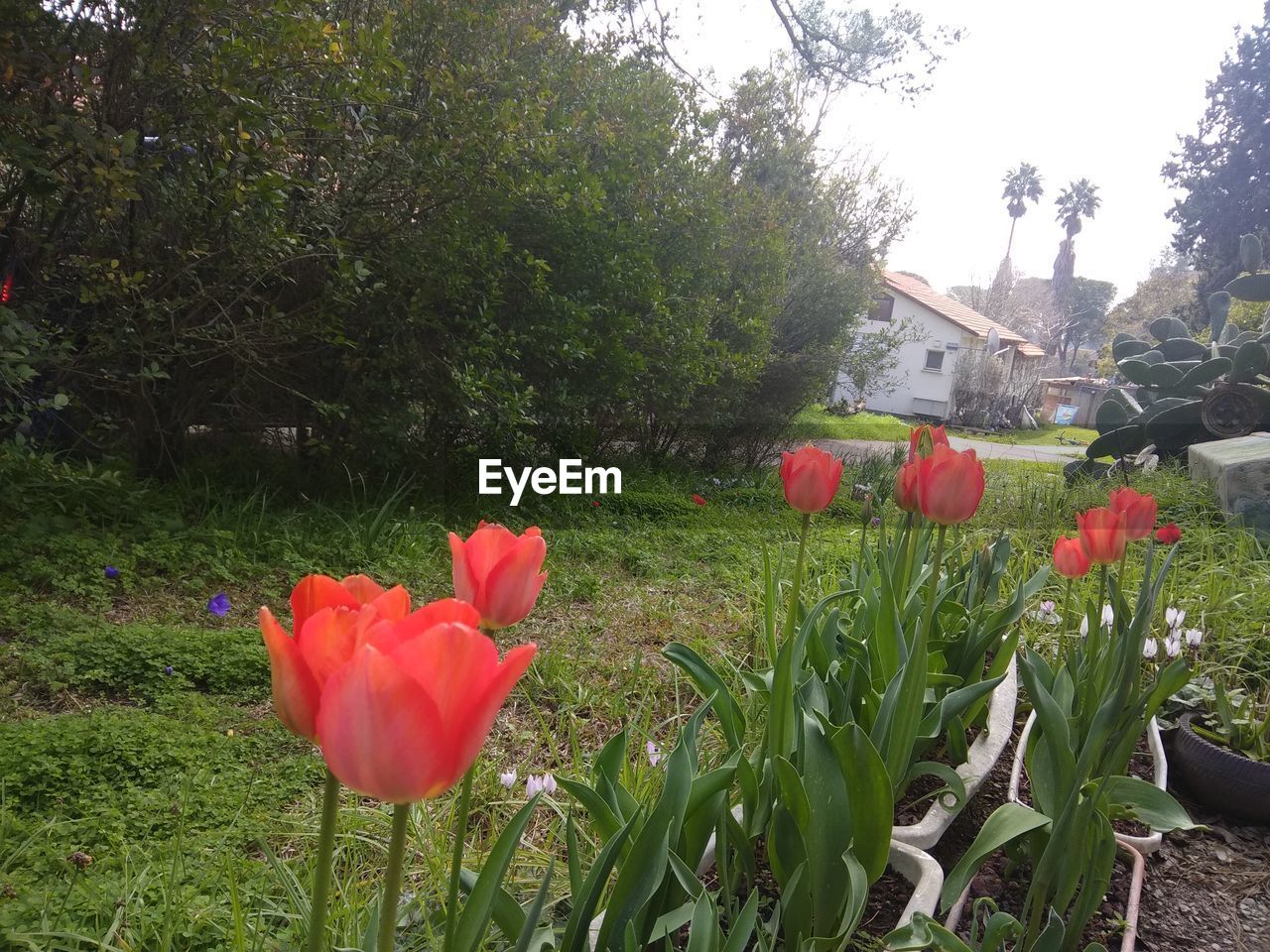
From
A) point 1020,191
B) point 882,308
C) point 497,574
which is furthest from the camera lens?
point 882,308

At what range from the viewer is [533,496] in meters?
3.56

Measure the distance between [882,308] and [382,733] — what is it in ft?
19.6

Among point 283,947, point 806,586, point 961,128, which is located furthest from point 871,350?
point 283,947

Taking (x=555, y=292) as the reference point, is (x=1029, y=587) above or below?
below

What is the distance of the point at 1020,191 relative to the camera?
335 centimetres

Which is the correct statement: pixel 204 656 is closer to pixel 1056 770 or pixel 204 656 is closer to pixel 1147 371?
pixel 1056 770

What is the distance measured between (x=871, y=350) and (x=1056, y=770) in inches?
190

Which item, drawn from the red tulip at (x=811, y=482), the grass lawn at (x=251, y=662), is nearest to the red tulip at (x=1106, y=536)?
the red tulip at (x=811, y=482)

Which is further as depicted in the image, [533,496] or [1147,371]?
[1147,371]

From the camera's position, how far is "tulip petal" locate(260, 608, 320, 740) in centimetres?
31

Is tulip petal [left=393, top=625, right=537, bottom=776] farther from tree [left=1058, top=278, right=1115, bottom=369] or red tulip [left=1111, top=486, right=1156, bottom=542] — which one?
tree [left=1058, top=278, right=1115, bottom=369]

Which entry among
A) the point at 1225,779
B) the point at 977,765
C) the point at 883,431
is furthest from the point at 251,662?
the point at 883,431

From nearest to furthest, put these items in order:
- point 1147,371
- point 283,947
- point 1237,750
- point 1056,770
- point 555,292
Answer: point 283,947 < point 1056,770 < point 1237,750 < point 555,292 < point 1147,371

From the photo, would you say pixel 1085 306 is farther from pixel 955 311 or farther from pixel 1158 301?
pixel 955 311
